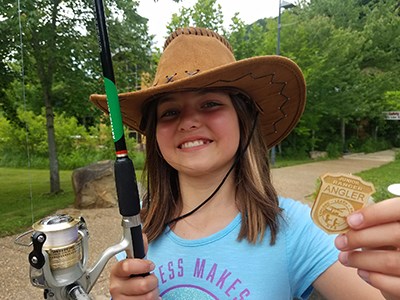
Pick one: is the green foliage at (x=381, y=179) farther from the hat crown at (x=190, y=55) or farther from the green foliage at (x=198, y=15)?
the green foliage at (x=198, y=15)

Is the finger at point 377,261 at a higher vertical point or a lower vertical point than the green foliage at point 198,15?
lower

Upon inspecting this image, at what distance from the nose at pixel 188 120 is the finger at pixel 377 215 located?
0.63 meters

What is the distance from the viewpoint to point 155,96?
123 centimetres

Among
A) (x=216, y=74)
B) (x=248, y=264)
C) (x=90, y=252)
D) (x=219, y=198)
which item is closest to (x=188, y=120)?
(x=216, y=74)

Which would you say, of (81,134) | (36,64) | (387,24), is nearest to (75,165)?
(81,134)

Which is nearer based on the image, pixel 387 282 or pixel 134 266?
pixel 387 282

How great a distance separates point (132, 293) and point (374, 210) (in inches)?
24.7

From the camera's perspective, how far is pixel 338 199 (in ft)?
2.48

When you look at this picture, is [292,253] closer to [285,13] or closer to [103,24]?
[103,24]

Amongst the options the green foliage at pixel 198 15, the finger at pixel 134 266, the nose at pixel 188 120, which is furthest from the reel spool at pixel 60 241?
the green foliage at pixel 198 15

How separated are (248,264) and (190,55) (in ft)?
2.42

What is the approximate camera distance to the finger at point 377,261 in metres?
0.64

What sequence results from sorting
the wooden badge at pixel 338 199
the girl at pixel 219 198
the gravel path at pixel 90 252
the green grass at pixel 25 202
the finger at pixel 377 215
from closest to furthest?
the finger at pixel 377 215, the wooden badge at pixel 338 199, the girl at pixel 219 198, the gravel path at pixel 90 252, the green grass at pixel 25 202

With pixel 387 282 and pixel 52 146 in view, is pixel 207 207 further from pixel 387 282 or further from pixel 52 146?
pixel 52 146
